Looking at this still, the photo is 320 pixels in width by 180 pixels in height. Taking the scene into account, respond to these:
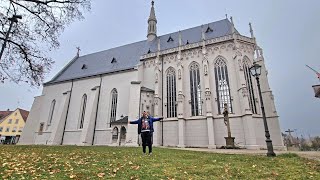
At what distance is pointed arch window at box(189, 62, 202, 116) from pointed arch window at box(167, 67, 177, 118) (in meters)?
2.37

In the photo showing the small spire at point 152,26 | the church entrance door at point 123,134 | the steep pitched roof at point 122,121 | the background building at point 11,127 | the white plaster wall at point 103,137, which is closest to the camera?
the church entrance door at point 123,134

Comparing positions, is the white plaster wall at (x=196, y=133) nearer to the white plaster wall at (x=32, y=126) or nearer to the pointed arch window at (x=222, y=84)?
the pointed arch window at (x=222, y=84)

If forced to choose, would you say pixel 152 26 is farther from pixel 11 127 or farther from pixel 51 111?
pixel 11 127

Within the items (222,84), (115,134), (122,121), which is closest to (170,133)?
(122,121)

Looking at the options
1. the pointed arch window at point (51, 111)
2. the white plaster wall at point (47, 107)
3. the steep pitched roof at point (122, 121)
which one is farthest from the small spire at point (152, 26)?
the pointed arch window at point (51, 111)

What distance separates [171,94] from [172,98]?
641mm

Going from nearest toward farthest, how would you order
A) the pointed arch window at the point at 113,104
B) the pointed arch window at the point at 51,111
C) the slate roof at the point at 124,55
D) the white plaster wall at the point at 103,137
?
the white plaster wall at the point at 103,137, the pointed arch window at the point at 113,104, the slate roof at the point at 124,55, the pointed arch window at the point at 51,111

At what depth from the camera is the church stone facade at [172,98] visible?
2348 cm

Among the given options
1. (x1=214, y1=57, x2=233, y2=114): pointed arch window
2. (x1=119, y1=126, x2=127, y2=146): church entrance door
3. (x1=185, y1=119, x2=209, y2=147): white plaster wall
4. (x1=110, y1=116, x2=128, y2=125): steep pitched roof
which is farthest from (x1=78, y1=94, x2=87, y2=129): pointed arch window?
(x1=214, y1=57, x2=233, y2=114): pointed arch window

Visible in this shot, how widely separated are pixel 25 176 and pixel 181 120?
20920 mm

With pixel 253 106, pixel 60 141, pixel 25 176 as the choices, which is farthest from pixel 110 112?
pixel 25 176

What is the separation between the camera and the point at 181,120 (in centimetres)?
2456

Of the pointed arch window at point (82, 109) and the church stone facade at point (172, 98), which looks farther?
the pointed arch window at point (82, 109)

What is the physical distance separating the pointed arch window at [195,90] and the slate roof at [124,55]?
5650 mm
